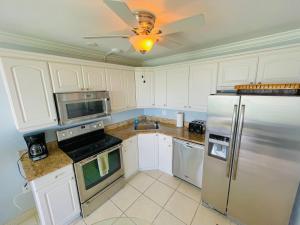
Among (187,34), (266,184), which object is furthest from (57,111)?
(266,184)

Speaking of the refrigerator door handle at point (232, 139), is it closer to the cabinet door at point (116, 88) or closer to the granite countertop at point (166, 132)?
the granite countertop at point (166, 132)

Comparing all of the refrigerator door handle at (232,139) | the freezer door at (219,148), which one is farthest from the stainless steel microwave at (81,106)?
the refrigerator door handle at (232,139)

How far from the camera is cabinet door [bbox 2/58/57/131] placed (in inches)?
55.3

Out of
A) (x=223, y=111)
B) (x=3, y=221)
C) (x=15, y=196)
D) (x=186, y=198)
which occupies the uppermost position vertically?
(x=223, y=111)

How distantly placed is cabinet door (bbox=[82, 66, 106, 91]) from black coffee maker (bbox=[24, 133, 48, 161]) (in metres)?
0.92

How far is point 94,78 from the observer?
2137 millimetres

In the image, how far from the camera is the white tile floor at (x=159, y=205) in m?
1.79

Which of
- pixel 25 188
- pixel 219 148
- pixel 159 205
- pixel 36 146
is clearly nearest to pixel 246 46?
pixel 219 148

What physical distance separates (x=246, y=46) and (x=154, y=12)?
5.58ft

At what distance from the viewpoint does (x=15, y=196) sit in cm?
177

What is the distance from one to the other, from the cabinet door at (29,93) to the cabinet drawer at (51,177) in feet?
1.96

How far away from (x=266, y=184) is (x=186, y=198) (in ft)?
3.79

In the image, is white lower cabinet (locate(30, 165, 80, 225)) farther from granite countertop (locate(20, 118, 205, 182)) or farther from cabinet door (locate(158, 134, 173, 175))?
cabinet door (locate(158, 134, 173, 175))

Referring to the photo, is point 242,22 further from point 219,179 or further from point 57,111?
point 57,111
